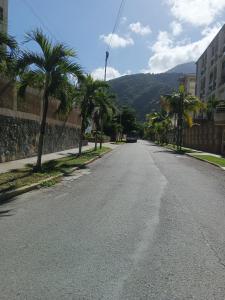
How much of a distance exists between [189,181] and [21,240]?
33.8 ft

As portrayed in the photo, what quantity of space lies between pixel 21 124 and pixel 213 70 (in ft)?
153

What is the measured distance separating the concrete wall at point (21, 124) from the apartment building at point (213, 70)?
33.5 m

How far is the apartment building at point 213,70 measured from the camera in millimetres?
57594

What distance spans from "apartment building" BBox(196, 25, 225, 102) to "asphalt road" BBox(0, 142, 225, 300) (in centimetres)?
4800

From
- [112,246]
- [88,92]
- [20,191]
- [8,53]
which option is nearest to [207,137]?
[88,92]

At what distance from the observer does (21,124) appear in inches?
842

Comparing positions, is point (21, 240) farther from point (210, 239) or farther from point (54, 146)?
point (54, 146)

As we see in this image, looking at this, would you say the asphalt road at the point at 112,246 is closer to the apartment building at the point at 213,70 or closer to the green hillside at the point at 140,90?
the apartment building at the point at 213,70

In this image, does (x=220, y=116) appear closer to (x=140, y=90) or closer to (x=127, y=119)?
(x=127, y=119)

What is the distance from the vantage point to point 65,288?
4.88 metres

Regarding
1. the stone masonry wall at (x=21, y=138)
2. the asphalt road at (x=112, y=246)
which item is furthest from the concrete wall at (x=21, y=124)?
the asphalt road at (x=112, y=246)

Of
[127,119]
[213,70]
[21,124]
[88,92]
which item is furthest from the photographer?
[127,119]

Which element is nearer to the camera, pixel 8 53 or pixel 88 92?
pixel 8 53

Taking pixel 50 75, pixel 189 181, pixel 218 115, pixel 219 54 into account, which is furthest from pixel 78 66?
pixel 219 54
